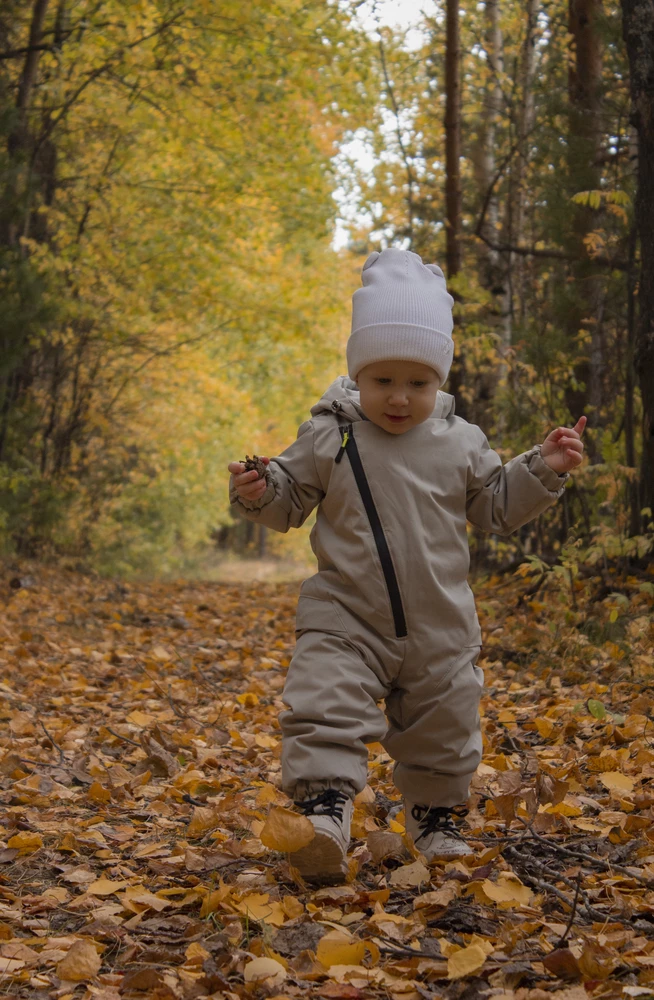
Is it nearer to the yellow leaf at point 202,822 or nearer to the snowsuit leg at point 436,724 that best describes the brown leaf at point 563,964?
the snowsuit leg at point 436,724

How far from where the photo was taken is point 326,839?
2.46 metres

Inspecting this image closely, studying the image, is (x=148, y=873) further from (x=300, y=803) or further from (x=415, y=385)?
(x=415, y=385)

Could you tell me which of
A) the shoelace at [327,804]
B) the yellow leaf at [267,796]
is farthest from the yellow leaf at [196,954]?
the yellow leaf at [267,796]

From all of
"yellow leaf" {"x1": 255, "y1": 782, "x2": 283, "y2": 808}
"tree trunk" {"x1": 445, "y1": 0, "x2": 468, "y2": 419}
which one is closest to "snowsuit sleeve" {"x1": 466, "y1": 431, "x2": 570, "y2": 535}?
"yellow leaf" {"x1": 255, "y1": 782, "x2": 283, "y2": 808}

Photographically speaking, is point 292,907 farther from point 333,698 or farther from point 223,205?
point 223,205

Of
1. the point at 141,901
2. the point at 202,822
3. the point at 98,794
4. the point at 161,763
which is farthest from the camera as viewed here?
the point at 161,763

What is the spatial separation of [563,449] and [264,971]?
1.51 m

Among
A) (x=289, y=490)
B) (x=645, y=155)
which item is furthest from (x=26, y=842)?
(x=645, y=155)

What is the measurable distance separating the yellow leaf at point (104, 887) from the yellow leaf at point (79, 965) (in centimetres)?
43

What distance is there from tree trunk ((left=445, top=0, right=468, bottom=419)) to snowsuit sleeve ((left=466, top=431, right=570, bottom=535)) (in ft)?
21.1

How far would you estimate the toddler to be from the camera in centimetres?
266

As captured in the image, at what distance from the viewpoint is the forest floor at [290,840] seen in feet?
6.89

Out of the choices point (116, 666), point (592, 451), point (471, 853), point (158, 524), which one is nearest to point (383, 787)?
point (471, 853)

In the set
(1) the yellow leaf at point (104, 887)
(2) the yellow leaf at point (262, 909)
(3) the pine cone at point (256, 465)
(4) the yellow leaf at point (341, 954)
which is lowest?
(1) the yellow leaf at point (104, 887)
